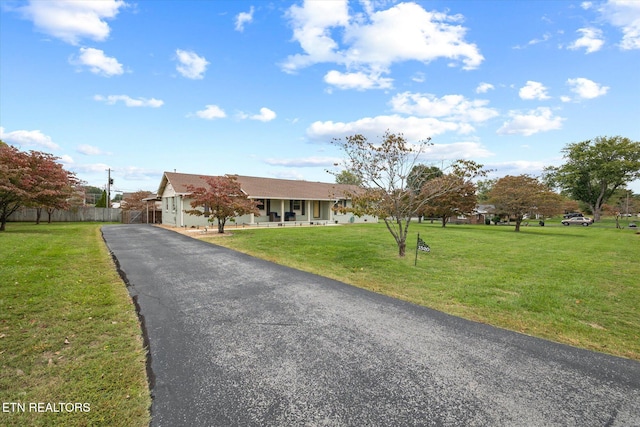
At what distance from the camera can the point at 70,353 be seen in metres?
2.99

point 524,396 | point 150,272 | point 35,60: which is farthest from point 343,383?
point 35,60

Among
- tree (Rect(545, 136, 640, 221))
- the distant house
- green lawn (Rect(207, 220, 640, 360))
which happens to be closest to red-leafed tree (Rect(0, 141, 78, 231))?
the distant house

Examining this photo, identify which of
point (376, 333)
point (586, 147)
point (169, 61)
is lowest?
point (376, 333)

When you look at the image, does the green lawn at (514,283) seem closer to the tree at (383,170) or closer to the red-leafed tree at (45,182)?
the tree at (383,170)

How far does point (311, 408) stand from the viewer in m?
2.23

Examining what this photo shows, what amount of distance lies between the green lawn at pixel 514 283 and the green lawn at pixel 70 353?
4.19m

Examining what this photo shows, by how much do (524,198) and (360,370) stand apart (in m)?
23.0

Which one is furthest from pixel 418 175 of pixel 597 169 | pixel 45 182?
pixel 597 169

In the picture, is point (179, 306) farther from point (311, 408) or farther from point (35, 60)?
point (35, 60)

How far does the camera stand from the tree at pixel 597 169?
40.2 meters

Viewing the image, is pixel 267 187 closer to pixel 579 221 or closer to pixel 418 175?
pixel 418 175

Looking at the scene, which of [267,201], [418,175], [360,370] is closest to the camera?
[360,370]

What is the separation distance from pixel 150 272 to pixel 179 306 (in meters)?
2.91

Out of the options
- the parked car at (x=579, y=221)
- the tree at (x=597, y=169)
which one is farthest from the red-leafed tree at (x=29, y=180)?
the tree at (x=597, y=169)
